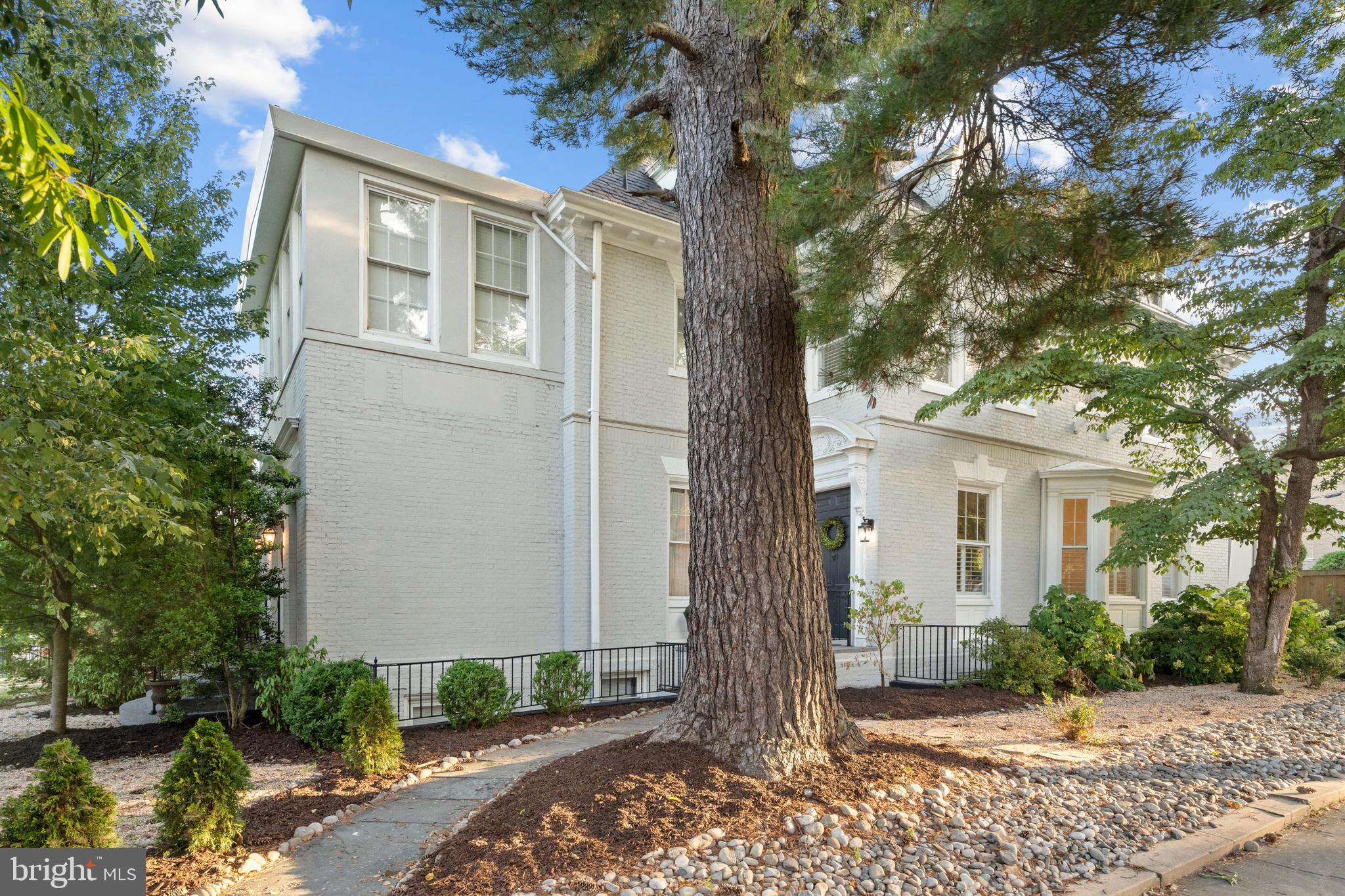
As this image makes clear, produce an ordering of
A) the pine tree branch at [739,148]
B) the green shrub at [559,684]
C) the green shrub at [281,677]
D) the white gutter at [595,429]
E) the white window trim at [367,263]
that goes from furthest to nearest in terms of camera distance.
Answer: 1. the white gutter at [595,429]
2. the white window trim at [367,263]
3. the green shrub at [559,684]
4. the green shrub at [281,677]
5. the pine tree branch at [739,148]

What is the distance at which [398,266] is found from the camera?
9586mm

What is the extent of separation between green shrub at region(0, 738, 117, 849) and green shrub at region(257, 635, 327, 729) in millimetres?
3824

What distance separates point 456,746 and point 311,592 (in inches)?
103

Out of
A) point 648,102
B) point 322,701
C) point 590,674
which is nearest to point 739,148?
point 648,102

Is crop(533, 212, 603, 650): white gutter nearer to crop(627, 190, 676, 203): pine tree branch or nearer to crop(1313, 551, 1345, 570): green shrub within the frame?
crop(627, 190, 676, 203): pine tree branch

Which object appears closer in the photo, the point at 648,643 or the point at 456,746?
the point at 456,746

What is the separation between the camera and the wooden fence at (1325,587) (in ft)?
51.4

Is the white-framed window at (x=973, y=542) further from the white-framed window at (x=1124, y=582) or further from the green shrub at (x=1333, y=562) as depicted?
the green shrub at (x=1333, y=562)

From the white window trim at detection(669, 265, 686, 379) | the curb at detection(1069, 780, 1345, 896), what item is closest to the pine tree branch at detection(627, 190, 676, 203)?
the white window trim at detection(669, 265, 686, 379)

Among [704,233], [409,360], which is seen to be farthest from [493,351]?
[704,233]

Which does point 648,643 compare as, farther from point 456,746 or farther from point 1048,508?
point 1048,508

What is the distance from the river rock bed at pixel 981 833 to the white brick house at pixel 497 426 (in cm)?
572

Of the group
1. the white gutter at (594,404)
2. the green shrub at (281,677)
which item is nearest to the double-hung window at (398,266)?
the white gutter at (594,404)

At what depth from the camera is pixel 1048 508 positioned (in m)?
13.9
